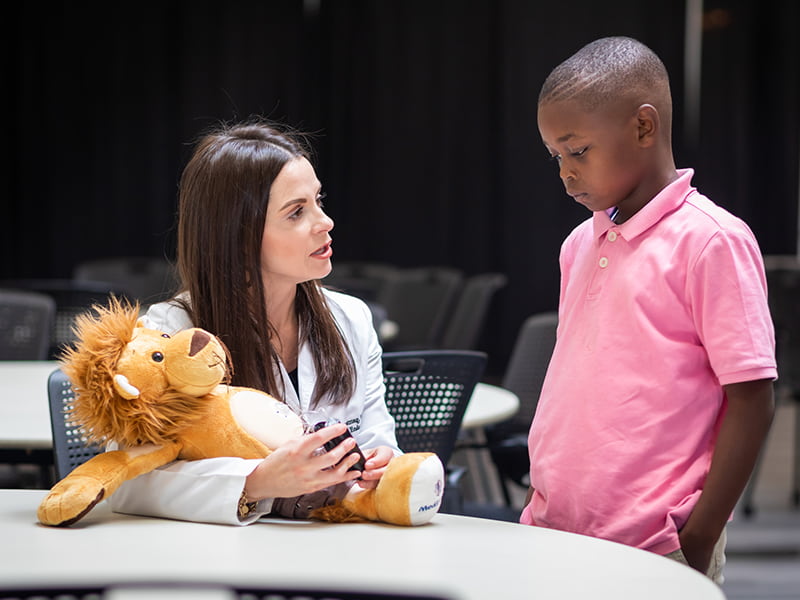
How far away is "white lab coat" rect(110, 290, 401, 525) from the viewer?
129 cm

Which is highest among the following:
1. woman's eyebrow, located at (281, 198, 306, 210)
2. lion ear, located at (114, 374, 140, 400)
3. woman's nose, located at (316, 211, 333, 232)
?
woman's eyebrow, located at (281, 198, 306, 210)

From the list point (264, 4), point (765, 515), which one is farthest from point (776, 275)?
point (264, 4)

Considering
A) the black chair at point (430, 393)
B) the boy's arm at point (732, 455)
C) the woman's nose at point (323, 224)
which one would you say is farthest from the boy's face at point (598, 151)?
the black chair at point (430, 393)

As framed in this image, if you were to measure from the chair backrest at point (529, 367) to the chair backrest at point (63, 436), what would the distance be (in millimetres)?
1569

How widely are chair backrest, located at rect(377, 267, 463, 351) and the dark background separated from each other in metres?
2.65

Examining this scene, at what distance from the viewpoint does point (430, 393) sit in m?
2.19

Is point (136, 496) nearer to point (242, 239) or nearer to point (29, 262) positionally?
point (242, 239)

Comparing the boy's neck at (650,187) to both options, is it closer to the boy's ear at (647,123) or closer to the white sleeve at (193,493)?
the boy's ear at (647,123)

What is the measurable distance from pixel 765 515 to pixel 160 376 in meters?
3.66

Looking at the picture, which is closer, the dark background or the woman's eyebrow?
the woman's eyebrow

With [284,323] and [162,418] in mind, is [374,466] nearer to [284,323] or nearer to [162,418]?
[162,418]

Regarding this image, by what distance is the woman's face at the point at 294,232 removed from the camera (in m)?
1.60

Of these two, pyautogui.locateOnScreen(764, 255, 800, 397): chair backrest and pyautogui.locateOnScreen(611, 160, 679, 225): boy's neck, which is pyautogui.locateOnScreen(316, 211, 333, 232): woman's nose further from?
pyautogui.locateOnScreen(764, 255, 800, 397): chair backrest

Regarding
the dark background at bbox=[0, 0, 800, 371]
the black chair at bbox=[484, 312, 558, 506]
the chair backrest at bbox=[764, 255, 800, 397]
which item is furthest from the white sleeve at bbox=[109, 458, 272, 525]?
the dark background at bbox=[0, 0, 800, 371]
